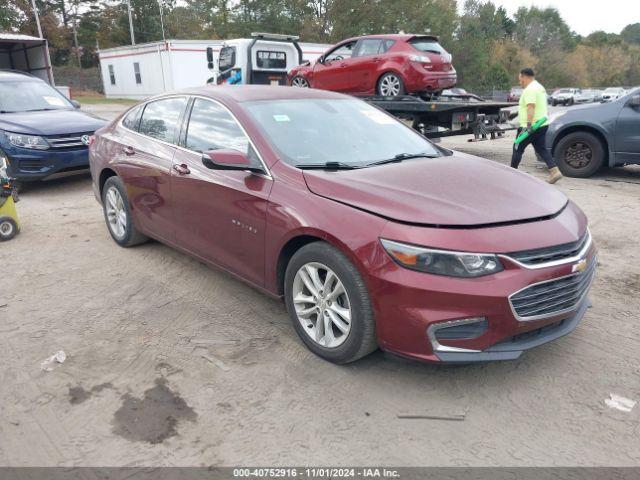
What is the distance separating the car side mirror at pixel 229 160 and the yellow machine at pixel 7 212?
3.37 metres

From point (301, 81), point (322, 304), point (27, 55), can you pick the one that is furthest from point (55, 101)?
point (322, 304)

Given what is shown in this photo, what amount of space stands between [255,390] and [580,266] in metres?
1.94

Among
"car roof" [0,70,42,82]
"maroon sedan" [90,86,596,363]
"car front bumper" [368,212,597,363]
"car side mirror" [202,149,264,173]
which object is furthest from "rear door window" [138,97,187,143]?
"car roof" [0,70,42,82]

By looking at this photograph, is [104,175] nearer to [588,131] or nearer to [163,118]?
[163,118]

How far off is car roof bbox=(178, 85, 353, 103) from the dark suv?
18.3 feet

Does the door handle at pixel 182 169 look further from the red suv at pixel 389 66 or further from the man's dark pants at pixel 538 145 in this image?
the red suv at pixel 389 66

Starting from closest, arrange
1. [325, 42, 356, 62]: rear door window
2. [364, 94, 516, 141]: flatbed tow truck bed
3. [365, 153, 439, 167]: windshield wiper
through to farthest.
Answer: [365, 153, 439, 167]: windshield wiper → [364, 94, 516, 141]: flatbed tow truck bed → [325, 42, 356, 62]: rear door window

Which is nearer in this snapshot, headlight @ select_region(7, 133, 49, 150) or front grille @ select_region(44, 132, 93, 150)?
headlight @ select_region(7, 133, 49, 150)

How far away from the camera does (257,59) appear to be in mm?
13875

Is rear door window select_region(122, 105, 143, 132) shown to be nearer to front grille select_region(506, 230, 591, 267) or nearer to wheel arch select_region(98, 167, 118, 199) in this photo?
wheel arch select_region(98, 167, 118, 199)

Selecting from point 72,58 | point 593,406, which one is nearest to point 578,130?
point 593,406

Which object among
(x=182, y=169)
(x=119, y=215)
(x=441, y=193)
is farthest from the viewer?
(x=119, y=215)

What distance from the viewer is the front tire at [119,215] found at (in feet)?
16.0

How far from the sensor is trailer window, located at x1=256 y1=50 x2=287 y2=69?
45.8 ft
